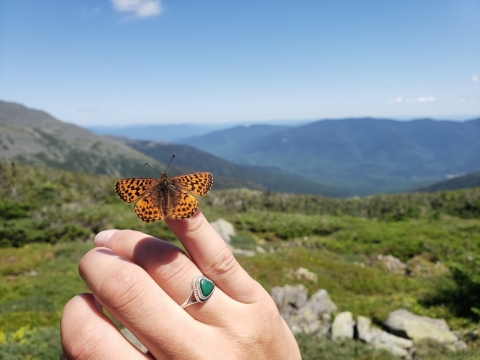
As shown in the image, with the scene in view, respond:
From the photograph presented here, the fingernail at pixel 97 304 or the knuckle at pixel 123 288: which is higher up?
the knuckle at pixel 123 288

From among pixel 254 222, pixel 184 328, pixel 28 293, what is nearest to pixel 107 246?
pixel 184 328

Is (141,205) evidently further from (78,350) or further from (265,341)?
(265,341)

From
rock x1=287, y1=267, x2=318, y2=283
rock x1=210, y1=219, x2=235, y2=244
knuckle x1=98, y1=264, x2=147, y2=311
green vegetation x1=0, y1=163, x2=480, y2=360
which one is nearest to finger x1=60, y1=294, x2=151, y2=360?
knuckle x1=98, y1=264, x2=147, y2=311

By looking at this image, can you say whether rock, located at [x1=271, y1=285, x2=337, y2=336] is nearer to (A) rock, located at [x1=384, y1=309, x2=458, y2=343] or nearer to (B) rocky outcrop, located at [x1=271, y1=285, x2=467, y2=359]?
(B) rocky outcrop, located at [x1=271, y1=285, x2=467, y2=359]

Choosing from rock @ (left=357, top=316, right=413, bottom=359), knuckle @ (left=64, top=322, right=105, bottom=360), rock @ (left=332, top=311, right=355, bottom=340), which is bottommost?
rock @ (left=332, top=311, right=355, bottom=340)

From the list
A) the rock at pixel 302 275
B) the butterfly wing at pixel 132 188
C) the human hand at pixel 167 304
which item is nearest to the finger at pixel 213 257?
the human hand at pixel 167 304

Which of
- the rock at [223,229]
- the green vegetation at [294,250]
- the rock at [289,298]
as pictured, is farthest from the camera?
the rock at [223,229]

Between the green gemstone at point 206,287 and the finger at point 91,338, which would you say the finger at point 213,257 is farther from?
the finger at point 91,338
